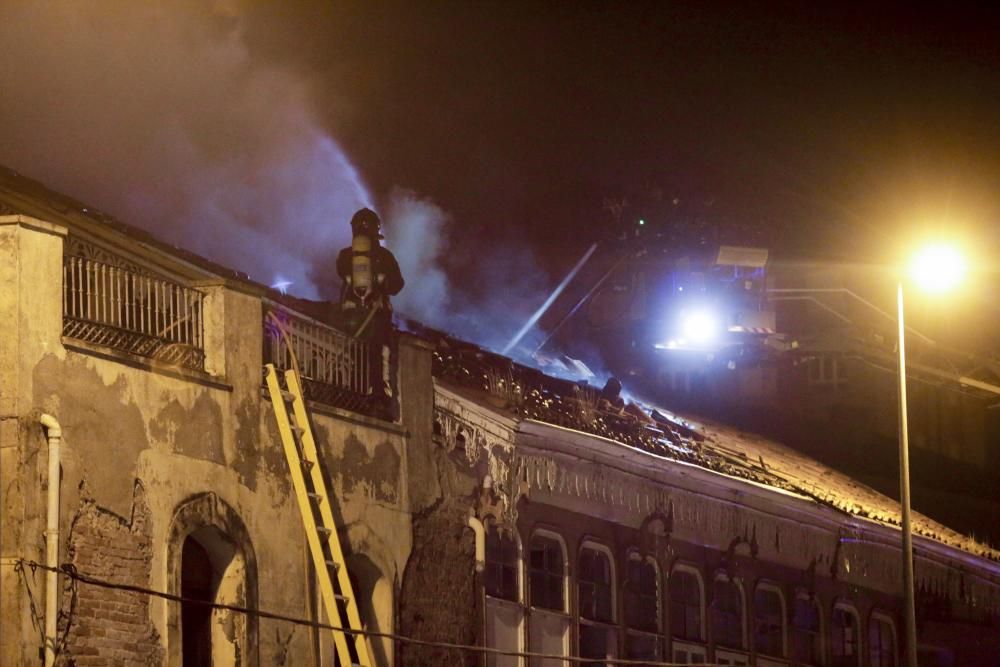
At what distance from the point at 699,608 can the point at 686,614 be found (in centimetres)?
35

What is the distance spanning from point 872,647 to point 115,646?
18.0 m

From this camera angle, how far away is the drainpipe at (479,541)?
22500 millimetres

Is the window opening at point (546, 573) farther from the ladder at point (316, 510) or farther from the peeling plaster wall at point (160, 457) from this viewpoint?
the ladder at point (316, 510)

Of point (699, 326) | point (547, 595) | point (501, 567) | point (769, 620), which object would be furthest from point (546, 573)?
point (699, 326)

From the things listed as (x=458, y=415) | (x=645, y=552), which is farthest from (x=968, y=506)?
(x=458, y=415)

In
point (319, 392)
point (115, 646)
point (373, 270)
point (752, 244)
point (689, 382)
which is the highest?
point (752, 244)

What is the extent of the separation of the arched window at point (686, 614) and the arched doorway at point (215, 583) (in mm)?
9424

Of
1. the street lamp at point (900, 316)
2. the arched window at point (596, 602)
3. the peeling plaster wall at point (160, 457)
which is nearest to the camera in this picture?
the peeling plaster wall at point (160, 457)

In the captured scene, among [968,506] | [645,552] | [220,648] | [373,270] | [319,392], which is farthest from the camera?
[968,506]

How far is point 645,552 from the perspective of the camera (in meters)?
26.2

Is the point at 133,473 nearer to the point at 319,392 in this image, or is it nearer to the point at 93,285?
the point at 93,285

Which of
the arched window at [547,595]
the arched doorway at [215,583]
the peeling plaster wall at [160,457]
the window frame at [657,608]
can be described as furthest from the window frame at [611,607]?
the arched doorway at [215,583]

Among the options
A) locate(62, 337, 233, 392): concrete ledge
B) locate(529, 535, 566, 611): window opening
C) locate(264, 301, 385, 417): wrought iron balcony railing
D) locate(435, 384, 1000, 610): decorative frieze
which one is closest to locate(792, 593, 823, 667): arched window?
locate(435, 384, 1000, 610): decorative frieze

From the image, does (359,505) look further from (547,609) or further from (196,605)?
(547,609)
